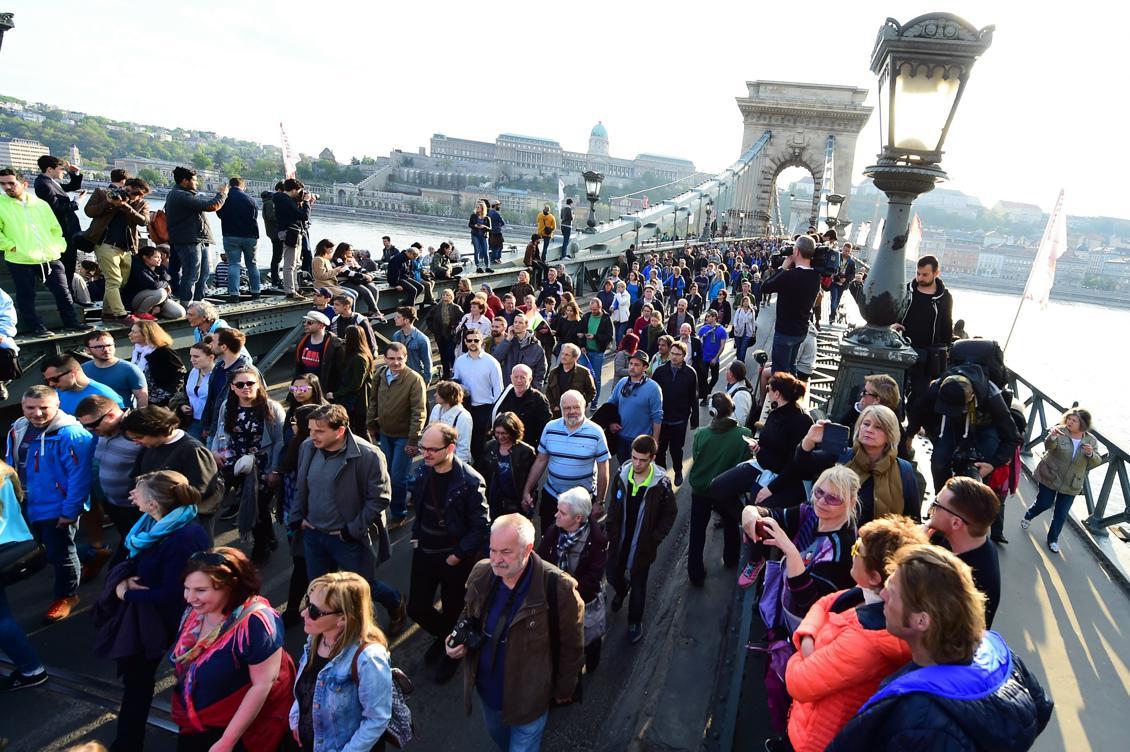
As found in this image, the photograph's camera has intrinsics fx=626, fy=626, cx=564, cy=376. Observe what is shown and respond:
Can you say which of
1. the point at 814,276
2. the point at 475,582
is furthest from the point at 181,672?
the point at 814,276

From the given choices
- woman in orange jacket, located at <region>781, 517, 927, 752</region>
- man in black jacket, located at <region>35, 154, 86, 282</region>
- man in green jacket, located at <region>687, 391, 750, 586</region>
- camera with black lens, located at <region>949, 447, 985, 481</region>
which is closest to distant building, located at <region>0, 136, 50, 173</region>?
man in black jacket, located at <region>35, 154, 86, 282</region>

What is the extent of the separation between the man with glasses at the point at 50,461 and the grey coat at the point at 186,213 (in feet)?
12.9

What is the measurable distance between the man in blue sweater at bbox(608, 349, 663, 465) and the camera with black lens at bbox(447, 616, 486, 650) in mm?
2961

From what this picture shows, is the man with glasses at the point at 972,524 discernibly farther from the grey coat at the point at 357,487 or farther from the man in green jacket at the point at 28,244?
the man in green jacket at the point at 28,244

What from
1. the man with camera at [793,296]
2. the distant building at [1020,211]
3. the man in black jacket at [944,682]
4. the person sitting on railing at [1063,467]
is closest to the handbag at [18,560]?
the man in black jacket at [944,682]

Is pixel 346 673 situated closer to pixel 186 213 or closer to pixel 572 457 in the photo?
pixel 572 457

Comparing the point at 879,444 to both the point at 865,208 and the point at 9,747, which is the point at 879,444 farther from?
the point at 865,208

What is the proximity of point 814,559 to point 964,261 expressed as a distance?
77182mm

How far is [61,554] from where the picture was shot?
4008 millimetres

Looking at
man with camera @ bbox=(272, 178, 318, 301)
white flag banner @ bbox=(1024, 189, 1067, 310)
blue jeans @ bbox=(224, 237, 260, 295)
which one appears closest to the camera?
blue jeans @ bbox=(224, 237, 260, 295)

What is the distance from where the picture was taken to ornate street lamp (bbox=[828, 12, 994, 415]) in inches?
127

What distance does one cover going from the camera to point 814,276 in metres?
5.24

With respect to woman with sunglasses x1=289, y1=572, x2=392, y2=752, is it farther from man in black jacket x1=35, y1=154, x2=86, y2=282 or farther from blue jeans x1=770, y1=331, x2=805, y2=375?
man in black jacket x1=35, y1=154, x2=86, y2=282

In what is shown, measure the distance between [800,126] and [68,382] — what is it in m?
55.4
